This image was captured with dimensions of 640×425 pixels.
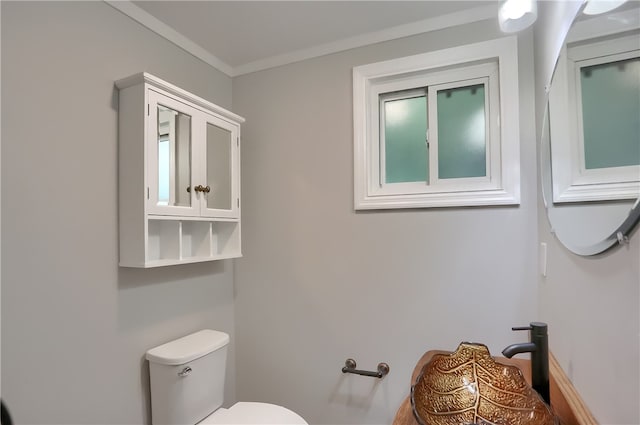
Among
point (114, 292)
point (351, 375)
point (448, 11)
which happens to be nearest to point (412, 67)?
point (448, 11)

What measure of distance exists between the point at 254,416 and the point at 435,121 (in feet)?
5.30

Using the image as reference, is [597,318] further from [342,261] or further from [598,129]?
[342,261]

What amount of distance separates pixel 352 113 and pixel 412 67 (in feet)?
1.20

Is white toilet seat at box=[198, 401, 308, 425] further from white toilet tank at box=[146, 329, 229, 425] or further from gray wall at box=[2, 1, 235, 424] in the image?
gray wall at box=[2, 1, 235, 424]

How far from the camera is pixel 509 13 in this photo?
107 centimetres

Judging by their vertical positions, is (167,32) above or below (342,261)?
above

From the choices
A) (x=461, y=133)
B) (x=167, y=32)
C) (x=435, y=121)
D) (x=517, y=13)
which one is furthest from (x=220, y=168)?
(x=517, y=13)

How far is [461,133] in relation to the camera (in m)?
1.63

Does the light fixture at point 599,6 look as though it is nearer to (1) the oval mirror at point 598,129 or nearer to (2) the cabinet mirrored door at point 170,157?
(1) the oval mirror at point 598,129

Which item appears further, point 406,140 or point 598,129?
point 406,140

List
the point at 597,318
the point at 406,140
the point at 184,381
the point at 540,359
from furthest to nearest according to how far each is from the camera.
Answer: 1. the point at 406,140
2. the point at 184,381
3. the point at 540,359
4. the point at 597,318

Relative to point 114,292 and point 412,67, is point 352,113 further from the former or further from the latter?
point 114,292

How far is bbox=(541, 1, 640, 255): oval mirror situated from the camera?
0.56 metres

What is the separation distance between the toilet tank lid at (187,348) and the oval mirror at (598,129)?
1469mm
